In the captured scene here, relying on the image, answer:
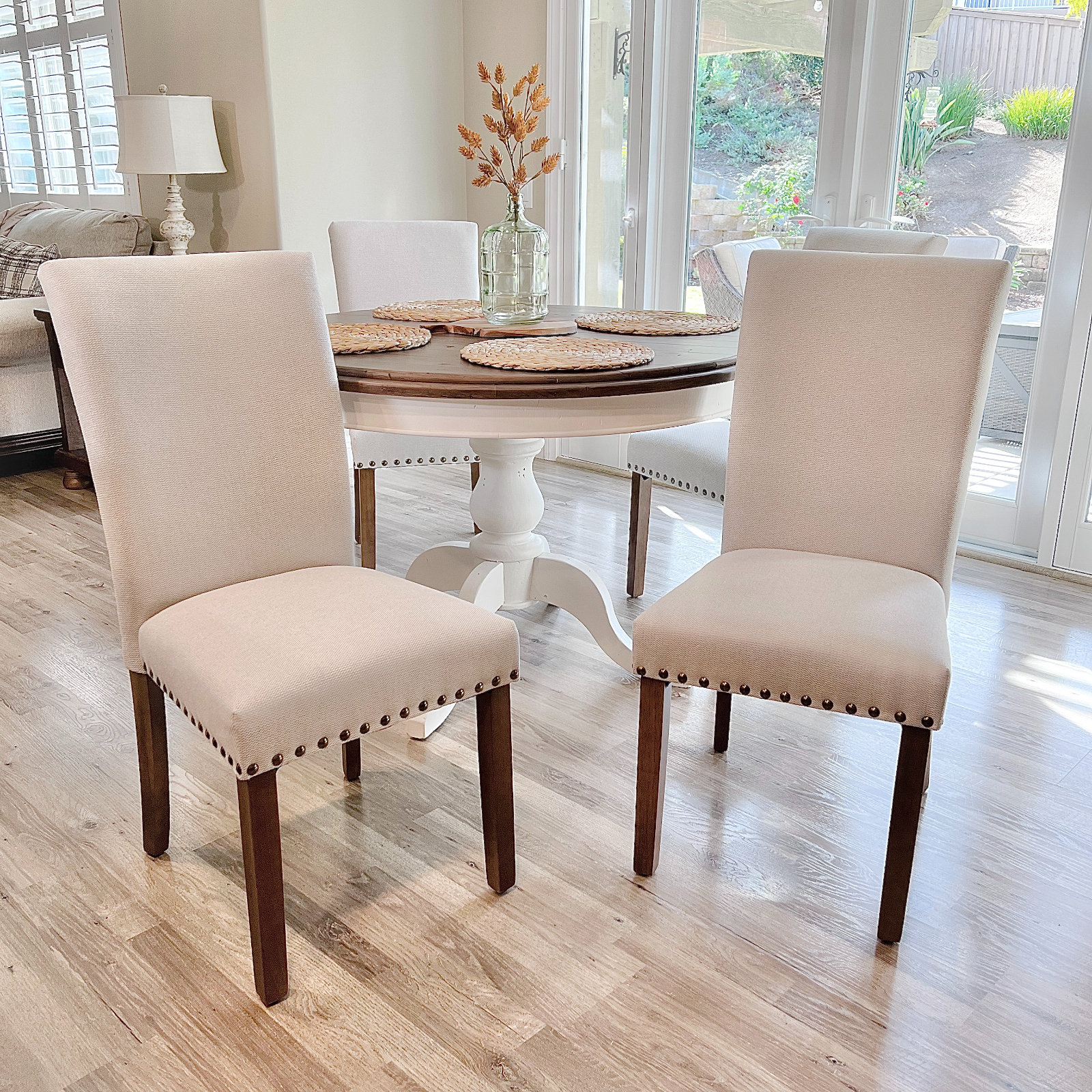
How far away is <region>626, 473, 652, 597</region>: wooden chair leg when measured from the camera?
2785 mm

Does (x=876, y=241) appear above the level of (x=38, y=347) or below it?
above

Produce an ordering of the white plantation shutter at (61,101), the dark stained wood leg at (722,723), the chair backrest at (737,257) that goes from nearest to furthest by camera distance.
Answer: the dark stained wood leg at (722,723), the chair backrest at (737,257), the white plantation shutter at (61,101)

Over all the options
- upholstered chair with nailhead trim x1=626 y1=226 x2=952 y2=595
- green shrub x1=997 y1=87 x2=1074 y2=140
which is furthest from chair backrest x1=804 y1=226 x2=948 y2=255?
green shrub x1=997 y1=87 x2=1074 y2=140

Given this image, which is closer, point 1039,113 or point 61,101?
point 1039,113

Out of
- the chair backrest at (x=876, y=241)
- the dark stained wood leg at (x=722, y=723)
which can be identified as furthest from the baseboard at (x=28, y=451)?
the dark stained wood leg at (x=722, y=723)

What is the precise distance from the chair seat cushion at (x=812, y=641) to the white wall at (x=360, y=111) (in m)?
3.04

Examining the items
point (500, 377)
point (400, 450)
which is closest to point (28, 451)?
point (400, 450)

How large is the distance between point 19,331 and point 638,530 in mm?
2567

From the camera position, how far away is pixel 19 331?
3877 millimetres

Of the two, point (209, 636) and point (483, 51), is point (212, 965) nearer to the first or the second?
point (209, 636)

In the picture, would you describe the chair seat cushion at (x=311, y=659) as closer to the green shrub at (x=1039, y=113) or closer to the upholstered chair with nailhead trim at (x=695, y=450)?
the upholstered chair with nailhead trim at (x=695, y=450)

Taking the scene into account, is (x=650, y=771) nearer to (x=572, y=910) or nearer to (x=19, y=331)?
(x=572, y=910)

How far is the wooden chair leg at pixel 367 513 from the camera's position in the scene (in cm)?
281

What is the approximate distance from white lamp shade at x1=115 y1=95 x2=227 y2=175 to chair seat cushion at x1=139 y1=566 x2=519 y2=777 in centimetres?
289
